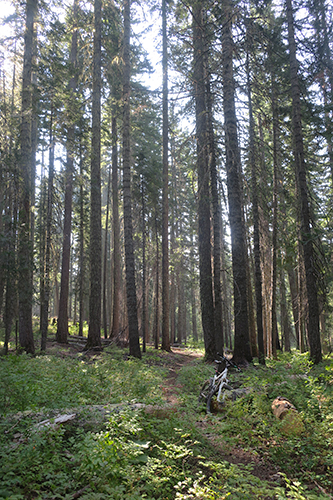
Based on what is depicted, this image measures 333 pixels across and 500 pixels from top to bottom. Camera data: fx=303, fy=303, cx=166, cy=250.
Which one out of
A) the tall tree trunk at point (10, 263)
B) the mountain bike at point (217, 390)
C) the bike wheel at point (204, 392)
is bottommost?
the bike wheel at point (204, 392)

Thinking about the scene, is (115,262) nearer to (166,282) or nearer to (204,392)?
(166,282)

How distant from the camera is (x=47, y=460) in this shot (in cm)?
352

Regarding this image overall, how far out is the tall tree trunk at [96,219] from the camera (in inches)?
523

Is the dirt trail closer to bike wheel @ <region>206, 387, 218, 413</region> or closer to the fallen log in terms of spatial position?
bike wheel @ <region>206, 387, 218, 413</region>

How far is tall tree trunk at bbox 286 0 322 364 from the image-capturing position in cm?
1012

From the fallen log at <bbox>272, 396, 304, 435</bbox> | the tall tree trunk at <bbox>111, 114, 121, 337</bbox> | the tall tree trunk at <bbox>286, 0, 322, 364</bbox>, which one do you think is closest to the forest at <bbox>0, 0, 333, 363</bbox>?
the tall tree trunk at <bbox>286, 0, 322, 364</bbox>

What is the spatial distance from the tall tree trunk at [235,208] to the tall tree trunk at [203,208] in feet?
4.27

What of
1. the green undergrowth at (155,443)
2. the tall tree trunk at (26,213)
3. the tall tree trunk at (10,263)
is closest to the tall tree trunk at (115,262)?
the tall tree trunk at (26,213)

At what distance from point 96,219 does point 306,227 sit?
28.6 ft

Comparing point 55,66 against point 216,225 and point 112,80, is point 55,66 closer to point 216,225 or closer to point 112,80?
point 112,80

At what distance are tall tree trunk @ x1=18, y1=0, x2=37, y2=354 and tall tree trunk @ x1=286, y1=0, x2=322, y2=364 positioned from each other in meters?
10.00

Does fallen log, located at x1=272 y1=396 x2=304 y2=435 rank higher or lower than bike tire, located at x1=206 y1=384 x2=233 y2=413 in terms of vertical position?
higher

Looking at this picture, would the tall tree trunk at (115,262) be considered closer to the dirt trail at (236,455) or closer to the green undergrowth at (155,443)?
the green undergrowth at (155,443)

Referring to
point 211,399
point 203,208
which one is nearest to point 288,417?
point 211,399
